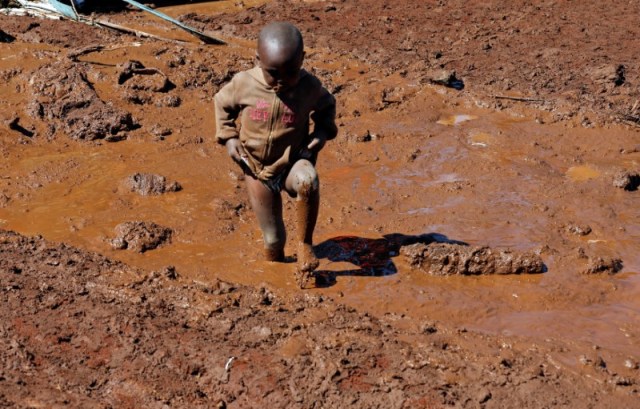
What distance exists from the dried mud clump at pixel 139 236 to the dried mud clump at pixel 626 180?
12.7 ft

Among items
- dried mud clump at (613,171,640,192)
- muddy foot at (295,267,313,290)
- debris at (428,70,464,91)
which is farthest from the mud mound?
debris at (428,70,464,91)

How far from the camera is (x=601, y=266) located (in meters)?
5.62

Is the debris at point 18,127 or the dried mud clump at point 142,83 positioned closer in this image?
the debris at point 18,127

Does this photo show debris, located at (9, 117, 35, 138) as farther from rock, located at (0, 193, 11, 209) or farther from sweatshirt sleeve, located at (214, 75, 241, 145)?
sweatshirt sleeve, located at (214, 75, 241, 145)

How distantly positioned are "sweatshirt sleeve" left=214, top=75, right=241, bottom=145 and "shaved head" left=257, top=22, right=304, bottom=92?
0.43 meters

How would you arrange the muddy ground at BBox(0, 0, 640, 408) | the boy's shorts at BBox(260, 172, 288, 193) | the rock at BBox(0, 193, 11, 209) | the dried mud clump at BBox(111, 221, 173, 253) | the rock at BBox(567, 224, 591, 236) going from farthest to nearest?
the rock at BBox(0, 193, 11, 209) → the rock at BBox(567, 224, 591, 236) → the dried mud clump at BBox(111, 221, 173, 253) → the boy's shorts at BBox(260, 172, 288, 193) → the muddy ground at BBox(0, 0, 640, 408)

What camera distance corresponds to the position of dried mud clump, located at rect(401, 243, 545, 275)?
18.2ft

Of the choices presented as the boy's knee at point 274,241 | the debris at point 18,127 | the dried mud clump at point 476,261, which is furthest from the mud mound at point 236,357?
the debris at point 18,127

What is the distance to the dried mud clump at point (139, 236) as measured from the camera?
5.93m

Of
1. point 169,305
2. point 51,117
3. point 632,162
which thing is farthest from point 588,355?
point 51,117

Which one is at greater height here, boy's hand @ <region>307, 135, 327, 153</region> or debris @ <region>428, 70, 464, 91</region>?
boy's hand @ <region>307, 135, 327, 153</region>

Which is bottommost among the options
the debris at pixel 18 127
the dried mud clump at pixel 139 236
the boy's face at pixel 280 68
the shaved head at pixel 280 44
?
the dried mud clump at pixel 139 236

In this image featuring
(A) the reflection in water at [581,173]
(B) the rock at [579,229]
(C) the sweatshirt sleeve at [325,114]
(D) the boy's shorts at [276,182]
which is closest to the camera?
(C) the sweatshirt sleeve at [325,114]

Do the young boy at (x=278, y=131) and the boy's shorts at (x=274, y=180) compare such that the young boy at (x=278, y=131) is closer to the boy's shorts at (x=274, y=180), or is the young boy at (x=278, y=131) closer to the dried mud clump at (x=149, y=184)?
the boy's shorts at (x=274, y=180)
